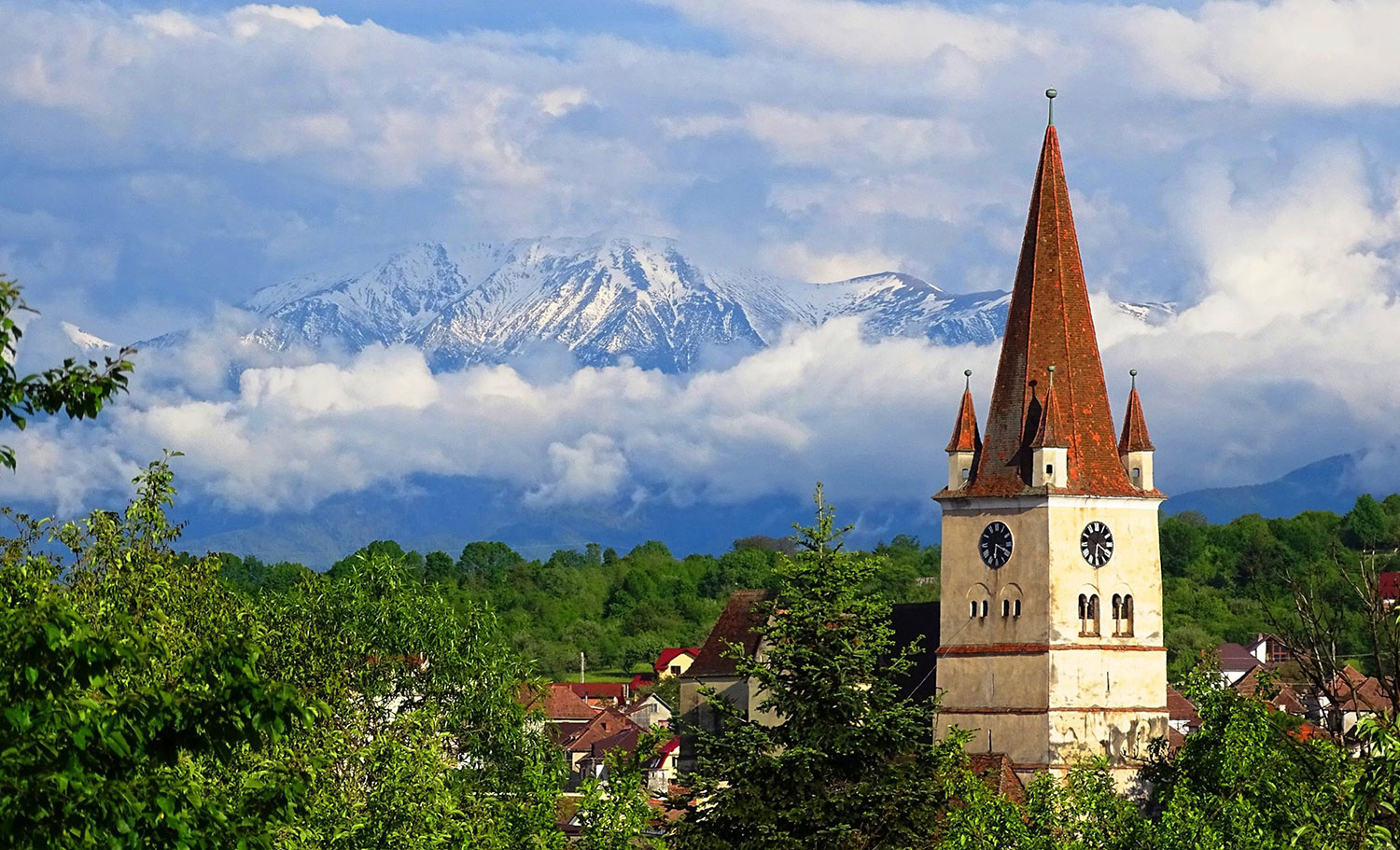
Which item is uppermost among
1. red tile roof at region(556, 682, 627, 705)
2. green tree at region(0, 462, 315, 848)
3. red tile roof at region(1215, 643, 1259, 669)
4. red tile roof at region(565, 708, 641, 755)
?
red tile roof at region(1215, 643, 1259, 669)

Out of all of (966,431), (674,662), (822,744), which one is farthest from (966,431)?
(674,662)

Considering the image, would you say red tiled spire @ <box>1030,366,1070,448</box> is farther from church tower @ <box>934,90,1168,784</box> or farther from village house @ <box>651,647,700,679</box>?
village house @ <box>651,647,700,679</box>

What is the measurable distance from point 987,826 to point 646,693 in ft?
368

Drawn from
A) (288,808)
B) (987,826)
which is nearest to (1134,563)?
(987,826)

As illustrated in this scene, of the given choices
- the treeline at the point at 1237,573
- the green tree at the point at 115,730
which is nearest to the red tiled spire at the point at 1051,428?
the green tree at the point at 115,730

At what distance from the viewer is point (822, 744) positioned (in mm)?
38688

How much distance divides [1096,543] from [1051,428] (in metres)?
4.67

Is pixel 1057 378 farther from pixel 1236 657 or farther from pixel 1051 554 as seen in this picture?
pixel 1236 657

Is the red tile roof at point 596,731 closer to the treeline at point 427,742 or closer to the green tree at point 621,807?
the treeline at point 427,742

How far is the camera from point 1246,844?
4559cm

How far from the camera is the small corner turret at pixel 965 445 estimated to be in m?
84.2

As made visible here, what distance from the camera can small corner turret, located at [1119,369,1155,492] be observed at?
275 ft

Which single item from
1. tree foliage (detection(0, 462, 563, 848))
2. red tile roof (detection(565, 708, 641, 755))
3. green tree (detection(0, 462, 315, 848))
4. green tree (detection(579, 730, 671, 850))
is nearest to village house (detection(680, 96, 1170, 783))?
tree foliage (detection(0, 462, 563, 848))

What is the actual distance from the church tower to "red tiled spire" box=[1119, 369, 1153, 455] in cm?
9
